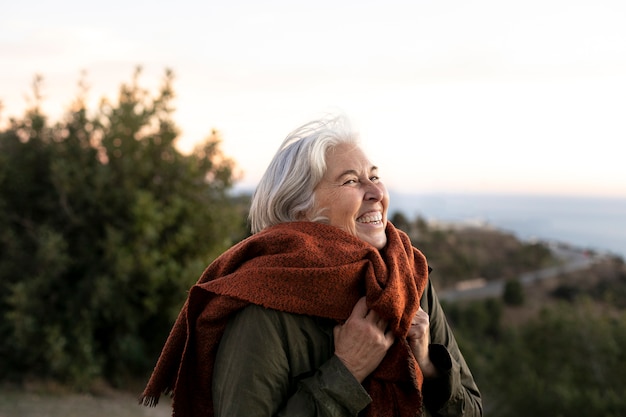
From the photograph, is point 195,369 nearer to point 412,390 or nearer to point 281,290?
point 281,290

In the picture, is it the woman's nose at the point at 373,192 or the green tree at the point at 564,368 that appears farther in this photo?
the green tree at the point at 564,368

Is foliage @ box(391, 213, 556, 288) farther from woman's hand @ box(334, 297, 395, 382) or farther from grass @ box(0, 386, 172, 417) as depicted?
woman's hand @ box(334, 297, 395, 382)

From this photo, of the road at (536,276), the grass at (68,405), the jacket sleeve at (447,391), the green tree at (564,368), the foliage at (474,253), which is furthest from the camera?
the foliage at (474,253)

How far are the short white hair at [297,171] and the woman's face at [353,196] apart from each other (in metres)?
0.03

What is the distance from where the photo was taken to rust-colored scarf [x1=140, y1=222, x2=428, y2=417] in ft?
6.04

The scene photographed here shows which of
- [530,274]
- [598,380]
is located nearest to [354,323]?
[598,380]

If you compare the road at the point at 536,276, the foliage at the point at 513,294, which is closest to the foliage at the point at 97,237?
the road at the point at 536,276

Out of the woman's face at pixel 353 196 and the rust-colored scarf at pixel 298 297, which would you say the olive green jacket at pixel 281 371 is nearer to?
the rust-colored scarf at pixel 298 297

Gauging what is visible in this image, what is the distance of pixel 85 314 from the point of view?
25.2ft

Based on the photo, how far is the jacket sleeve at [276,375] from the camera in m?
1.74

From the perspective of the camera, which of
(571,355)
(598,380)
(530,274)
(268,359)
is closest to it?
(268,359)

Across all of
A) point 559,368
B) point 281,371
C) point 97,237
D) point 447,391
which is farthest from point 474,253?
point 281,371

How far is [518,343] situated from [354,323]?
41.4 ft

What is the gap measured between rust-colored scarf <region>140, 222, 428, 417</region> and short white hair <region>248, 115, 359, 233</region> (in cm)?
9
